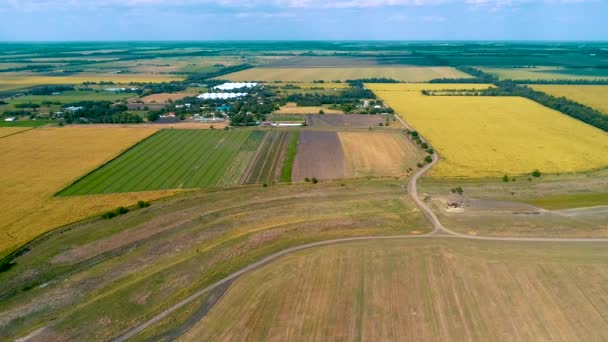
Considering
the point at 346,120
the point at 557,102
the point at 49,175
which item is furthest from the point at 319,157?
the point at 557,102

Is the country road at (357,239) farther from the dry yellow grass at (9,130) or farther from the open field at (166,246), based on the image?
the dry yellow grass at (9,130)

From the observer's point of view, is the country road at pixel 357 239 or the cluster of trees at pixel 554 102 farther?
the cluster of trees at pixel 554 102

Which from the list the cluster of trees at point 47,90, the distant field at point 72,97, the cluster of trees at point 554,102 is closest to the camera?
the cluster of trees at point 554,102

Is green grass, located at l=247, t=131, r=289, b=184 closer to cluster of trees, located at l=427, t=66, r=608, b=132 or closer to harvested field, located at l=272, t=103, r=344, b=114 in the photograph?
harvested field, located at l=272, t=103, r=344, b=114

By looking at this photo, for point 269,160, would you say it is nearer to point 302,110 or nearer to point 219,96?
point 302,110

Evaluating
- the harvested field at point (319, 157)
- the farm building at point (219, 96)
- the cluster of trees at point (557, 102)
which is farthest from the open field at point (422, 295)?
the farm building at point (219, 96)

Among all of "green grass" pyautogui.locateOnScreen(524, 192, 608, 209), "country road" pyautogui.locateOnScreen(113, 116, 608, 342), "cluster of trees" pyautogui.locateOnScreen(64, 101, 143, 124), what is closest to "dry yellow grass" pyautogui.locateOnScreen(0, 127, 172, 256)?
"cluster of trees" pyautogui.locateOnScreen(64, 101, 143, 124)

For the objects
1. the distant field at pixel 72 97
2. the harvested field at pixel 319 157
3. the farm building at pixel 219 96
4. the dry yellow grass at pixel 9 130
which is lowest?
the harvested field at pixel 319 157
